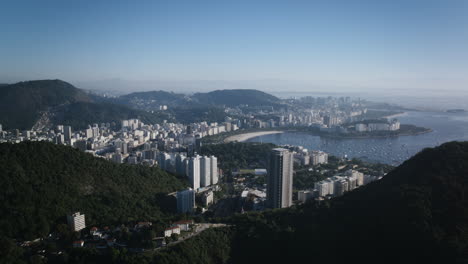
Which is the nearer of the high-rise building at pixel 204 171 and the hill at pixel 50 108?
the high-rise building at pixel 204 171

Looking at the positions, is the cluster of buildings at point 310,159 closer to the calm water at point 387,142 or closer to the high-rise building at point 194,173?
the calm water at point 387,142

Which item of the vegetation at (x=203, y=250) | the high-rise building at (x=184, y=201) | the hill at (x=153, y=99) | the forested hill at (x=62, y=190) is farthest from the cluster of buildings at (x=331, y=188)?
the hill at (x=153, y=99)

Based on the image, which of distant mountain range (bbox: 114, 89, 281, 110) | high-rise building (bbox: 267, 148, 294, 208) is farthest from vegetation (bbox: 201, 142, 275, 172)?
distant mountain range (bbox: 114, 89, 281, 110)

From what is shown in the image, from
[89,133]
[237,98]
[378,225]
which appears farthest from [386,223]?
[237,98]

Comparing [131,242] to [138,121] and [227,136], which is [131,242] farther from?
[138,121]

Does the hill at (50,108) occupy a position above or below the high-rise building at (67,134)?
above

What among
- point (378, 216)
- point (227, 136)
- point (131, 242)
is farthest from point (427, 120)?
point (131, 242)
